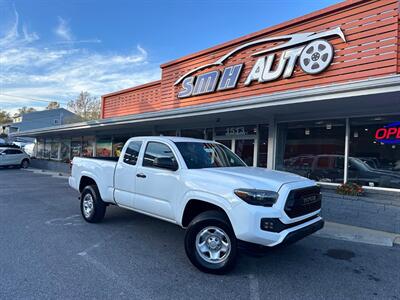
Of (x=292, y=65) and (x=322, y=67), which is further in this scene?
(x=292, y=65)

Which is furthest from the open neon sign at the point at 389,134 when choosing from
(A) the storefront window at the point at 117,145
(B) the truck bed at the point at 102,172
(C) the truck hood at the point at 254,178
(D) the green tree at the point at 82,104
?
(D) the green tree at the point at 82,104

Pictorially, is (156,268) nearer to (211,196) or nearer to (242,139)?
(211,196)

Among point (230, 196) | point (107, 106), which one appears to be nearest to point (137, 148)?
point (230, 196)

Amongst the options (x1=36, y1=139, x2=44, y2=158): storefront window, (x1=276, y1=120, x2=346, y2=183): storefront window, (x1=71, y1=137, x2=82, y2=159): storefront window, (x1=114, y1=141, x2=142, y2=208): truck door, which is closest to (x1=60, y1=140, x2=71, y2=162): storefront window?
(x1=71, y1=137, x2=82, y2=159): storefront window

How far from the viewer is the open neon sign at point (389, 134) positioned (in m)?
7.33

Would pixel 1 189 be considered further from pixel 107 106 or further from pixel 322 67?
pixel 322 67

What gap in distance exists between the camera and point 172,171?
4797mm

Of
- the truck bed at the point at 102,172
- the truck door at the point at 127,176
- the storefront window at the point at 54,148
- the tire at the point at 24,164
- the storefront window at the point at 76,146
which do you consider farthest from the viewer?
the storefront window at the point at 54,148

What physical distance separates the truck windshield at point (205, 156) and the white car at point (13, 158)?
2288 centimetres

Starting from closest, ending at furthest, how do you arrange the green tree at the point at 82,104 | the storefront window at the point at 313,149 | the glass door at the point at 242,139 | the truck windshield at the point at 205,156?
the truck windshield at the point at 205,156
the storefront window at the point at 313,149
the glass door at the point at 242,139
the green tree at the point at 82,104

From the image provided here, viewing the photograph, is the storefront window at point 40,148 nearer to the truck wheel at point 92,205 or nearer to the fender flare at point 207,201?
the truck wheel at point 92,205

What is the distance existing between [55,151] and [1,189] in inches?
553

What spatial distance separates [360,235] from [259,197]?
3799mm

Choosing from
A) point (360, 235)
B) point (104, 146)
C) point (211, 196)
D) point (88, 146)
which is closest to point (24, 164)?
point (88, 146)
